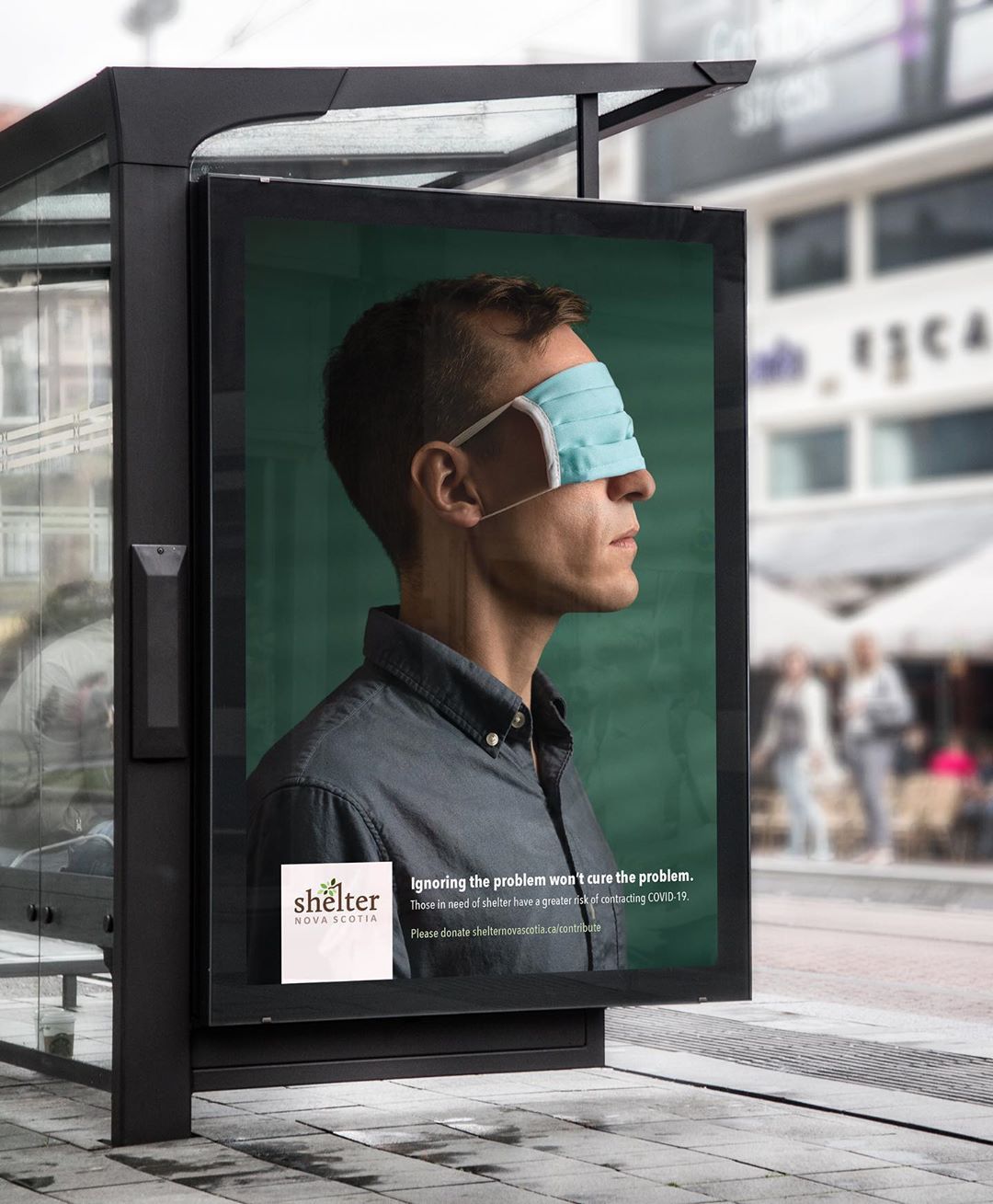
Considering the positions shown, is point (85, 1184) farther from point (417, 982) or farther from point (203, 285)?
point (203, 285)

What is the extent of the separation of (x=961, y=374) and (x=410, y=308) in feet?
65.6

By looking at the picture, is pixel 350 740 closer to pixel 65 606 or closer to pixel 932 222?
pixel 65 606

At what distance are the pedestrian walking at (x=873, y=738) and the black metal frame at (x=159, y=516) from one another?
632 inches

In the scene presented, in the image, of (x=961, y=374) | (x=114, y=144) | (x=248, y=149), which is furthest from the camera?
(x=961, y=374)

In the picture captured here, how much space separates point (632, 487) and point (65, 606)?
201 cm

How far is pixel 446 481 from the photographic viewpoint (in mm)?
7254

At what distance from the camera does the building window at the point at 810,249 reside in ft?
92.5

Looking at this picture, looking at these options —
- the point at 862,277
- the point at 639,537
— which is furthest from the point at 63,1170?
the point at 862,277

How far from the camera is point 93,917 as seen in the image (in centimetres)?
717

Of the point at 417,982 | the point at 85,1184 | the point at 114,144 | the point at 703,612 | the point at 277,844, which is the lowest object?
the point at 85,1184

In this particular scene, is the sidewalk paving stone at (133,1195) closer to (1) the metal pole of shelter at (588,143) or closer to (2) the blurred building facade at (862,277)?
(1) the metal pole of shelter at (588,143)

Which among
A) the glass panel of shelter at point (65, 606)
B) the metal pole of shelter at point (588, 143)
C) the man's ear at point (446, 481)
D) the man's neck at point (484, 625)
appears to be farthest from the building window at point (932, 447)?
the glass panel of shelter at point (65, 606)

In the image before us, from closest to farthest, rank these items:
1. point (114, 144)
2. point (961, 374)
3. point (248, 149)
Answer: point (114, 144), point (248, 149), point (961, 374)

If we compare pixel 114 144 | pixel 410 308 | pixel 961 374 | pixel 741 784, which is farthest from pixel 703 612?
pixel 961 374
